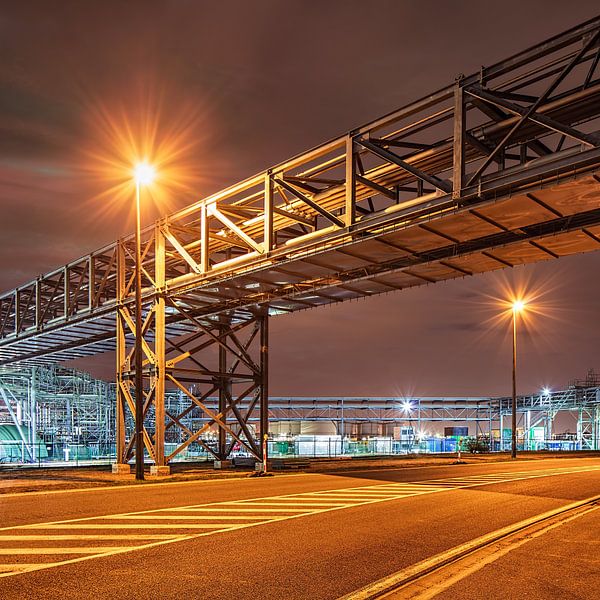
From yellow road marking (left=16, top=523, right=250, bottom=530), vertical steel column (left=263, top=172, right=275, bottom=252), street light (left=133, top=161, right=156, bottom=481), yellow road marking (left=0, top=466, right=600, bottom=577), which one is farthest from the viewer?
street light (left=133, top=161, right=156, bottom=481)

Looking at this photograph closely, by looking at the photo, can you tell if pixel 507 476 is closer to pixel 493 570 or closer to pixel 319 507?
pixel 319 507

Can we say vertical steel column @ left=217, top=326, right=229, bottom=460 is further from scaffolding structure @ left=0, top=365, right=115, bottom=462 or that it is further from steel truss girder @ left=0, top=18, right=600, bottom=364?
scaffolding structure @ left=0, top=365, right=115, bottom=462

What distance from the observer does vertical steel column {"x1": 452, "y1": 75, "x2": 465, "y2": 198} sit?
15.3m

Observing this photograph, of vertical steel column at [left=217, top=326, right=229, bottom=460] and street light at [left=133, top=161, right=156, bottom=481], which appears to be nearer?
street light at [left=133, top=161, right=156, bottom=481]

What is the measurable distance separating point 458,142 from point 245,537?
986 centimetres

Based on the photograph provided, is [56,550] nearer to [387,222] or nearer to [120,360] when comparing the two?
[387,222]

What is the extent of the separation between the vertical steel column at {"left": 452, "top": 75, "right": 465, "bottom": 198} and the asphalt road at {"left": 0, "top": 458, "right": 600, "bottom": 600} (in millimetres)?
7133

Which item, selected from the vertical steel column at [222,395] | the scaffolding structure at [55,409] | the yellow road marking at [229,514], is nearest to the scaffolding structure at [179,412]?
the scaffolding structure at [55,409]

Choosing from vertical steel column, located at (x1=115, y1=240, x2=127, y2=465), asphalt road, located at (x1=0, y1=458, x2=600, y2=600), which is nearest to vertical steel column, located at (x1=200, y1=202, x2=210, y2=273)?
vertical steel column, located at (x1=115, y1=240, x2=127, y2=465)

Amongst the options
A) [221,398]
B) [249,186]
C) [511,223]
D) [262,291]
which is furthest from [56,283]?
[511,223]

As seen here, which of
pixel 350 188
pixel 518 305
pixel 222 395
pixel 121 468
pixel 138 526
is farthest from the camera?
pixel 518 305

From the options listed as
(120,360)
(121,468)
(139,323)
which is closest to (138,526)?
(139,323)

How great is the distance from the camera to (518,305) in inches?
1686

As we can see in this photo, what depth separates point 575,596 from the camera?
23.8 feet
